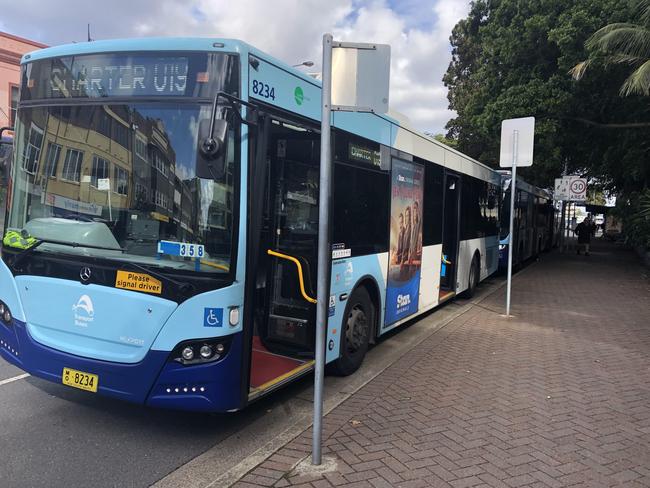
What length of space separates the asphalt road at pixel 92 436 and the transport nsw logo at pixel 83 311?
3.05 ft

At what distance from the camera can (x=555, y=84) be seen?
619 inches

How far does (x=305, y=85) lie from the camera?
450 centimetres

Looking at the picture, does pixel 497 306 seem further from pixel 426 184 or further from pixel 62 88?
pixel 62 88

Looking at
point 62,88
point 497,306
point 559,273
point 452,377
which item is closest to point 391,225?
point 452,377

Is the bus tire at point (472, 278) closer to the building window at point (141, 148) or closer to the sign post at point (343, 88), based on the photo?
the sign post at point (343, 88)

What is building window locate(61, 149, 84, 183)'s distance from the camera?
12.9 feet

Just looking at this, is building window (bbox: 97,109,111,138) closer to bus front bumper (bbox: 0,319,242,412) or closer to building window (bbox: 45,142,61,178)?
building window (bbox: 45,142,61,178)

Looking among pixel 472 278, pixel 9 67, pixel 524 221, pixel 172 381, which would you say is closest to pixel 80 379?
pixel 172 381

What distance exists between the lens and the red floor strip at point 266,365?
4375mm

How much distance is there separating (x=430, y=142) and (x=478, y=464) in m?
5.23

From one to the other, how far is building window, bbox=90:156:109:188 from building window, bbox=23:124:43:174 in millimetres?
599

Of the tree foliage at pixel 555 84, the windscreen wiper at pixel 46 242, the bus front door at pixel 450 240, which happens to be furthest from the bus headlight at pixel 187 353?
the tree foliage at pixel 555 84

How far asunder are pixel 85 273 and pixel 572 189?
20670 millimetres

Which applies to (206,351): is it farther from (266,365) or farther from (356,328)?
(356,328)
